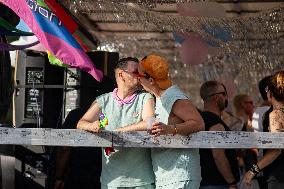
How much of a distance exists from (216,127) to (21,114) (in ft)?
8.15

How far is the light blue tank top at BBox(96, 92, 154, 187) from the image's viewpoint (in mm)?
5238

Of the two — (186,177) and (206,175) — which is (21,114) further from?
(186,177)

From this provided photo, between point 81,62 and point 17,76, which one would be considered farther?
point 17,76

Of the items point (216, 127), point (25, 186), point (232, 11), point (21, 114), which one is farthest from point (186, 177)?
point (232, 11)

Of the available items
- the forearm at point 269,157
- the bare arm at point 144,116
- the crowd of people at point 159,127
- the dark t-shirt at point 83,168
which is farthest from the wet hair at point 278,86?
the dark t-shirt at point 83,168

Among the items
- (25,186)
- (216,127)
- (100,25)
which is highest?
(100,25)

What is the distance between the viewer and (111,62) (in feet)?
26.1

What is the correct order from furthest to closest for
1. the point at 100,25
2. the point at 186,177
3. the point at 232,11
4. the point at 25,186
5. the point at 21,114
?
1. the point at 100,25
2. the point at 232,11
3. the point at 21,114
4. the point at 25,186
5. the point at 186,177

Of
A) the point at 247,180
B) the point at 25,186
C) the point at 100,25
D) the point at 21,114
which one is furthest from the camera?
the point at 100,25

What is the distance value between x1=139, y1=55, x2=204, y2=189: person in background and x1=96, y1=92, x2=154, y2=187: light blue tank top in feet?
0.27

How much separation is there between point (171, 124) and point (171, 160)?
242mm

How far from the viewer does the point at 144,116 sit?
5.27 metres

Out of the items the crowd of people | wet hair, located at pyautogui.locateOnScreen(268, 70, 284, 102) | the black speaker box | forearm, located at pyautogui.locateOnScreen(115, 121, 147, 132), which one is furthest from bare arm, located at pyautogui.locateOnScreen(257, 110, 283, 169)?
A: the black speaker box

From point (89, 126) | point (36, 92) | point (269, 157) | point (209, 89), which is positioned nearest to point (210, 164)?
point (269, 157)
